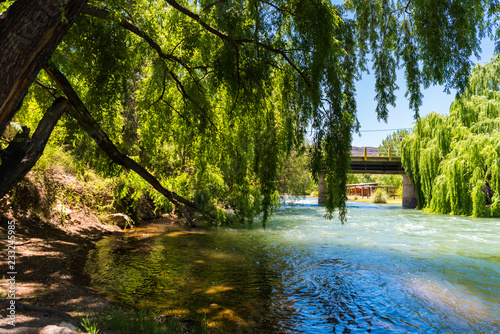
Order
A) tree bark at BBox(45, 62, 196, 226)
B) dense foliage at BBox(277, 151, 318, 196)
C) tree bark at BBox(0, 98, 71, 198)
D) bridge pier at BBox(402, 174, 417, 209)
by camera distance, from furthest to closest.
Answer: bridge pier at BBox(402, 174, 417, 209) < dense foliage at BBox(277, 151, 318, 196) < tree bark at BBox(45, 62, 196, 226) < tree bark at BBox(0, 98, 71, 198)

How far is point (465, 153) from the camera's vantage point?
17.2 m

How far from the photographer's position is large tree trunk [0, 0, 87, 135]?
2467 millimetres

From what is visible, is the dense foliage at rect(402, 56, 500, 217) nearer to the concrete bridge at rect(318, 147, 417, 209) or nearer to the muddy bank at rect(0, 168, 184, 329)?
the concrete bridge at rect(318, 147, 417, 209)

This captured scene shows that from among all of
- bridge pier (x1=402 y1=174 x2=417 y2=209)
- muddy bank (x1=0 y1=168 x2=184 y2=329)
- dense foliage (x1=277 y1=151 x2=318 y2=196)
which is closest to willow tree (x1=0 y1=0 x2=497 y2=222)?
muddy bank (x1=0 y1=168 x2=184 y2=329)

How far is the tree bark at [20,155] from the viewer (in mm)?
3941

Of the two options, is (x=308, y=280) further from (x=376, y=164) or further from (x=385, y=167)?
(x=385, y=167)

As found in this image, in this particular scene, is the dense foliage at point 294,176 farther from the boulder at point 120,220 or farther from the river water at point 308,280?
the boulder at point 120,220

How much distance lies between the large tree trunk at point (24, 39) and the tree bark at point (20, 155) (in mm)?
1662

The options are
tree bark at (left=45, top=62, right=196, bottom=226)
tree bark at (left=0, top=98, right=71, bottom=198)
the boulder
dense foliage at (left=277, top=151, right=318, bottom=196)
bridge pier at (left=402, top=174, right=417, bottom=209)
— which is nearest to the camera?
tree bark at (left=0, top=98, right=71, bottom=198)

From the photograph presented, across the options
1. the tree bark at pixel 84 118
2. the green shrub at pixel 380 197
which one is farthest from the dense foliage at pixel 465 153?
the green shrub at pixel 380 197

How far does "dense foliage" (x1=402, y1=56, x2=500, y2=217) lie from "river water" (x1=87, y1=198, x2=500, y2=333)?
7140mm

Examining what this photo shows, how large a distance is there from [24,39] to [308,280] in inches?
216

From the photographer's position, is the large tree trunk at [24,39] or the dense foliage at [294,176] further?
the dense foliage at [294,176]

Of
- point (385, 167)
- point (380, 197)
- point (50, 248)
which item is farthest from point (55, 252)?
point (380, 197)
